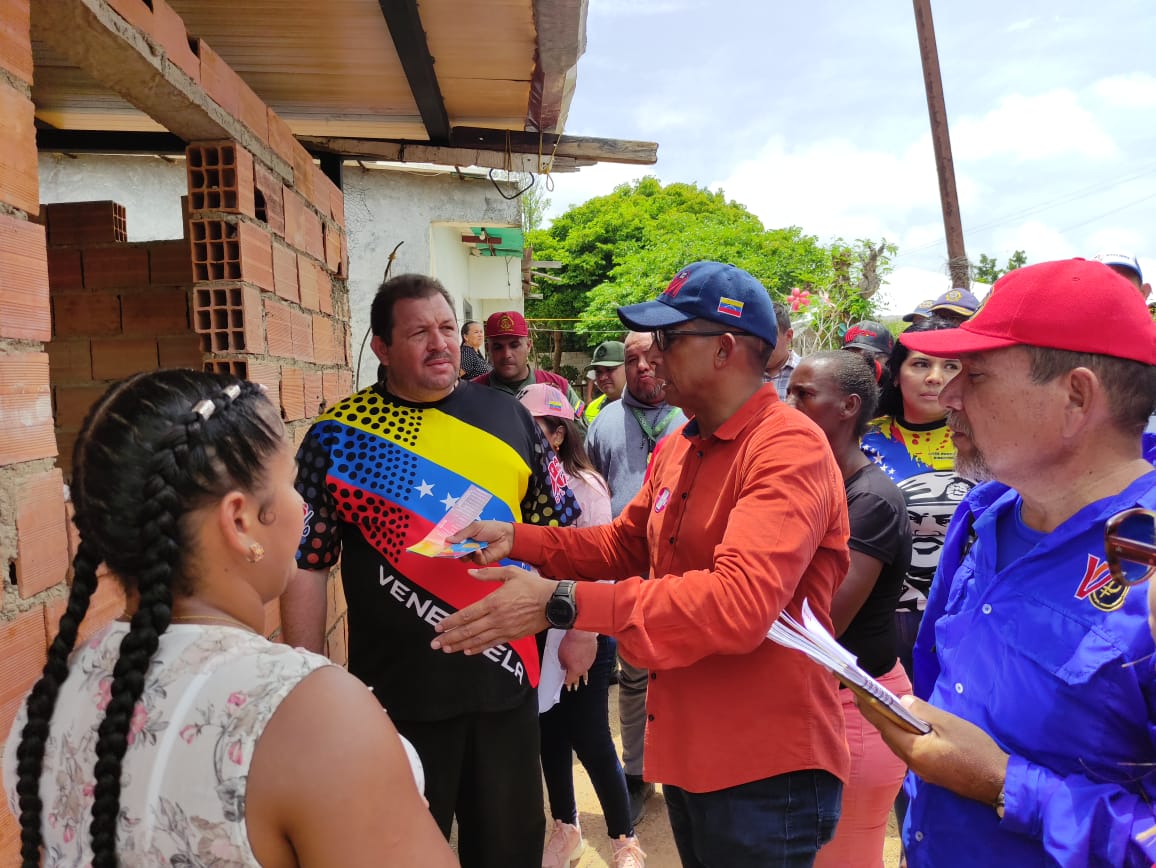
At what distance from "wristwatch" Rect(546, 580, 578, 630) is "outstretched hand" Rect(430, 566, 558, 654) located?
0.01 m

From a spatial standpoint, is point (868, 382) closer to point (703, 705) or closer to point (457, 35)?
point (703, 705)

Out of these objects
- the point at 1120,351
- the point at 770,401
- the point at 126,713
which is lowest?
the point at 126,713

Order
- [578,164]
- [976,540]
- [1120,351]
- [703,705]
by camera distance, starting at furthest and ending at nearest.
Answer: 1. [578,164]
2. [703,705]
3. [976,540]
4. [1120,351]

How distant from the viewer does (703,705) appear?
6.10 feet

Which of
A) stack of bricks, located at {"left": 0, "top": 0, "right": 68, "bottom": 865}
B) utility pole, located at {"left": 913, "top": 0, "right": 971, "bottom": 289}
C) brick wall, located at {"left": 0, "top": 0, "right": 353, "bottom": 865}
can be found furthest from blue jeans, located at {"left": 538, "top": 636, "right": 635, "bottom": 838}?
utility pole, located at {"left": 913, "top": 0, "right": 971, "bottom": 289}

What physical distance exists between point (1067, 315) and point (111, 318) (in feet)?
10.4

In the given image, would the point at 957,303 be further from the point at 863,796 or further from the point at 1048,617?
the point at 1048,617

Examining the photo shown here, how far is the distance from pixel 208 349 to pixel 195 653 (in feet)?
5.67

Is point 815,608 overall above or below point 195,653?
below

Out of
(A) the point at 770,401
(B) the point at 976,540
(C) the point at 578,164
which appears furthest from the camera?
(C) the point at 578,164

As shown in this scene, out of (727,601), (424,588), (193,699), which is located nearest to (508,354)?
(424,588)

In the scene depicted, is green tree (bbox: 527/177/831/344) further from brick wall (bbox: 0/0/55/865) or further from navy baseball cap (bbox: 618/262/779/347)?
brick wall (bbox: 0/0/55/865)

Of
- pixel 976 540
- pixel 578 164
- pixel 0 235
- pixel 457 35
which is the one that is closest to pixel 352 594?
pixel 0 235

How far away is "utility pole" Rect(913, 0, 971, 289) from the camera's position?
997 cm
